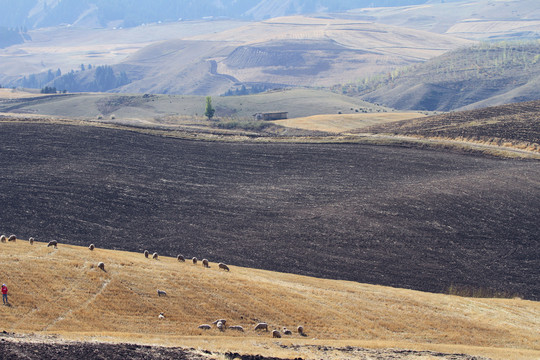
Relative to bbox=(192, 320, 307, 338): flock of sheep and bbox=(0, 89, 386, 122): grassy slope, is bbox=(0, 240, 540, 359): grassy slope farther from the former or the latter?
bbox=(0, 89, 386, 122): grassy slope

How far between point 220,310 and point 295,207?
25777 millimetres

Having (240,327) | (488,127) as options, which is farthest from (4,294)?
(488,127)

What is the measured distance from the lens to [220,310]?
3084 centimetres

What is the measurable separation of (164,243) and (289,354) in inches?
938

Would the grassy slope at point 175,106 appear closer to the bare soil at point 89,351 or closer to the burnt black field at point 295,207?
the burnt black field at point 295,207

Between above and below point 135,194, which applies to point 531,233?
below

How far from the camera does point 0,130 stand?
250ft

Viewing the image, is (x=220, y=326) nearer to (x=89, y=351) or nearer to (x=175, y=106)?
(x=89, y=351)

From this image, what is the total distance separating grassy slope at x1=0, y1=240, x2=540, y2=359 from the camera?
89.9 ft

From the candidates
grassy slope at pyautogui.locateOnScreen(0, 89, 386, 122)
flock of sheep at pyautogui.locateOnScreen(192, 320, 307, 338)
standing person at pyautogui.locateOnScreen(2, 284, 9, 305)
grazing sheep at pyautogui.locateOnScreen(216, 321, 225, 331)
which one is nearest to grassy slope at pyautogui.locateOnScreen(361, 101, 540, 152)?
flock of sheep at pyautogui.locateOnScreen(192, 320, 307, 338)

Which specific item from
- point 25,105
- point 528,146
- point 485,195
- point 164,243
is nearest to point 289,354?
point 164,243

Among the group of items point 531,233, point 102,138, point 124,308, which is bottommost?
point 531,233

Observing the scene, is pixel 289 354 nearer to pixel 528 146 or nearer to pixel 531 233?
A: pixel 531 233

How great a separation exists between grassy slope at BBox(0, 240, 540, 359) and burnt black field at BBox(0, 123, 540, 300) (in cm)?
721
